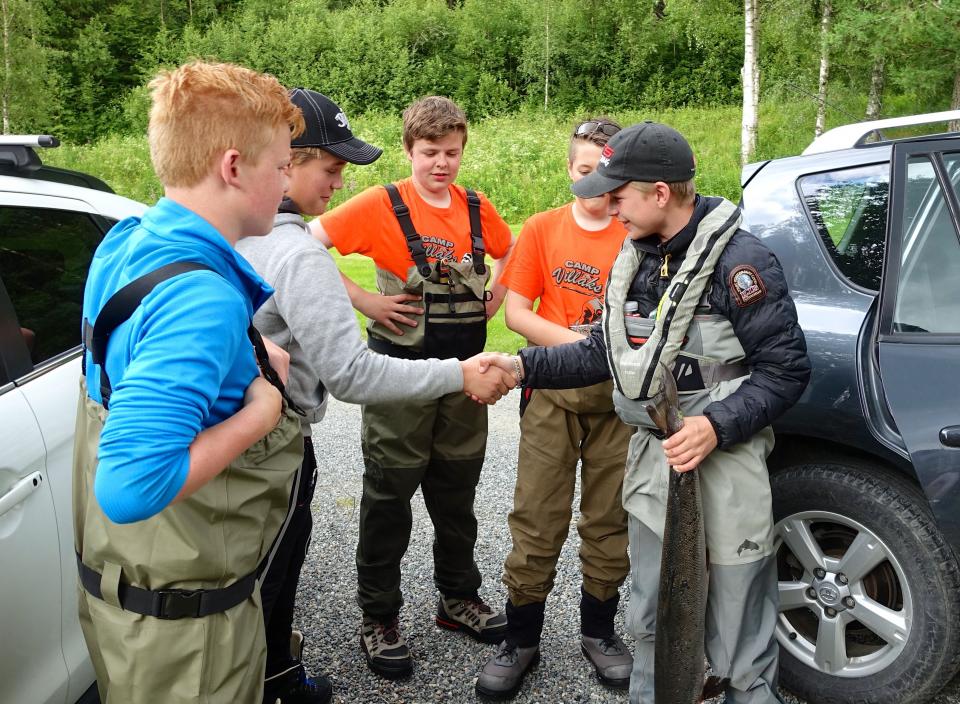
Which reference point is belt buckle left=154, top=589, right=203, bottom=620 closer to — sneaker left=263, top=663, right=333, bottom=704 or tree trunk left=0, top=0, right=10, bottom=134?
sneaker left=263, top=663, right=333, bottom=704

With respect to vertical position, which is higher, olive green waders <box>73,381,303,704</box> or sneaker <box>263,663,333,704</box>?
olive green waders <box>73,381,303,704</box>

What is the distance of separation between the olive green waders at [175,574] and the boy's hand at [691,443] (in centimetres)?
111

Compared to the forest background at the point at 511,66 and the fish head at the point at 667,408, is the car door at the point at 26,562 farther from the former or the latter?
the forest background at the point at 511,66

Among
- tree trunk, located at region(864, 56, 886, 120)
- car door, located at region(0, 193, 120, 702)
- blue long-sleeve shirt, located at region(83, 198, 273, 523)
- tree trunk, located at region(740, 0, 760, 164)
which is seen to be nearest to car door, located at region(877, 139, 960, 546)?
blue long-sleeve shirt, located at region(83, 198, 273, 523)

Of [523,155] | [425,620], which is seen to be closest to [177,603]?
[425,620]

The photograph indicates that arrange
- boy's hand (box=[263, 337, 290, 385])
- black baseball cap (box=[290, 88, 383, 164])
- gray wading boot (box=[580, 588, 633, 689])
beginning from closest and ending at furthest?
boy's hand (box=[263, 337, 290, 385]), black baseball cap (box=[290, 88, 383, 164]), gray wading boot (box=[580, 588, 633, 689])

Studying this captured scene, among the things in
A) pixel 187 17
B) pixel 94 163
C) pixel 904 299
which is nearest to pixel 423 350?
pixel 904 299

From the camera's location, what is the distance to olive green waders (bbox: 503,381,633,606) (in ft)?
10.1

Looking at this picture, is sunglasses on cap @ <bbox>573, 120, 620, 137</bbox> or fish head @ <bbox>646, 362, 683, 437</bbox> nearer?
fish head @ <bbox>646, 362, 683, 437</bbox>

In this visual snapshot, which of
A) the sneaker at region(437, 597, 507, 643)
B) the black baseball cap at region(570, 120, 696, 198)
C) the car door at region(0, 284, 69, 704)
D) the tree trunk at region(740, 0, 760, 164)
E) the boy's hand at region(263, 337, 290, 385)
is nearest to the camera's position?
the boy's hand at region(263, 337, 290, 385)

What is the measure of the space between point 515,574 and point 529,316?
3.20ft

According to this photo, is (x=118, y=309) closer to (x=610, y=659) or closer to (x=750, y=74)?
(x=610, y=659)

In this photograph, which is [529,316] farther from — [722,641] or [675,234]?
[722,641]

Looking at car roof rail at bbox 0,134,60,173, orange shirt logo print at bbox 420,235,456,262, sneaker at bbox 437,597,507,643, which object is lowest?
sneaker at bbox 437,597,507,643
